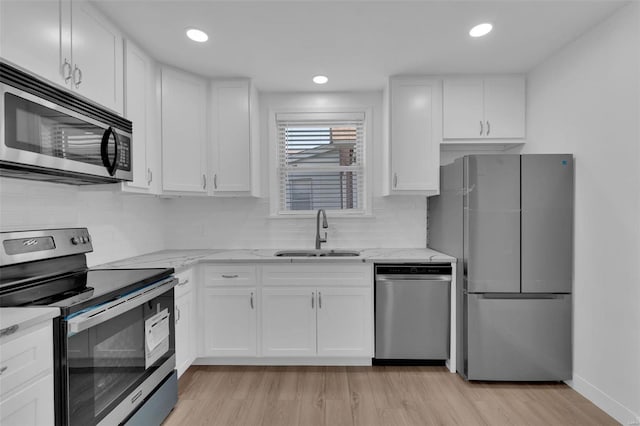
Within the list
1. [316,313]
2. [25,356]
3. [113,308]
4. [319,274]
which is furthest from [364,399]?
[25,356]

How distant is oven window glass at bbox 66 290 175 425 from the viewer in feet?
4.45

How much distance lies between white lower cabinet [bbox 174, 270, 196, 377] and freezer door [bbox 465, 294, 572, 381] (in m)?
2.15

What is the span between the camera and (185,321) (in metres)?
2.57

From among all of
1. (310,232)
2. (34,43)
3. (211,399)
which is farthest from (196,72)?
(211,399)

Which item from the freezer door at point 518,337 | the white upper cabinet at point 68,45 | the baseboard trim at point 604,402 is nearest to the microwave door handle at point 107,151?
the white upper cabinet at point 68,45

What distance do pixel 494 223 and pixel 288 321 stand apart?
180 cm

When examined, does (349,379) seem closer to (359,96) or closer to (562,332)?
(562,332)

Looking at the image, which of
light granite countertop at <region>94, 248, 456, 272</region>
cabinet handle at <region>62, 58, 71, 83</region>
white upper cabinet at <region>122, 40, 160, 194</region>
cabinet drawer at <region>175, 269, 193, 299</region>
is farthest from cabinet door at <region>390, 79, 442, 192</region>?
cabinet handle at <region>62, 58, 71, 83</region>

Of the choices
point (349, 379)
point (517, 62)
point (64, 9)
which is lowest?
point (349, 379)

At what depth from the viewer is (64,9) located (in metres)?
1.75

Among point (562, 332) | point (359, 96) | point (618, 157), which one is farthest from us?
point (359, 96)

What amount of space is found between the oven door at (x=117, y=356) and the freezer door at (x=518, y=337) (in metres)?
2.17

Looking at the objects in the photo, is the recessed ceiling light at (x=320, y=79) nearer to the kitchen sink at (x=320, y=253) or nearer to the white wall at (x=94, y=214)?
the kitchen sink at (x=320, y=253)

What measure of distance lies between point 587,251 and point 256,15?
274 cm
